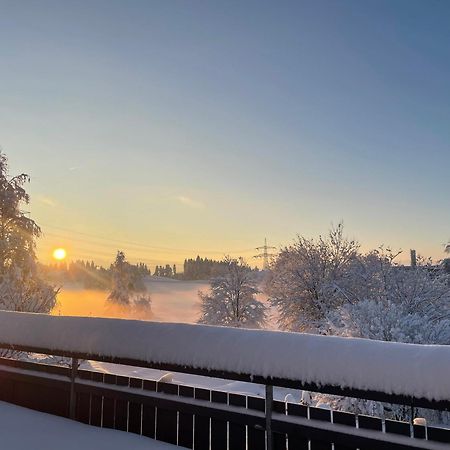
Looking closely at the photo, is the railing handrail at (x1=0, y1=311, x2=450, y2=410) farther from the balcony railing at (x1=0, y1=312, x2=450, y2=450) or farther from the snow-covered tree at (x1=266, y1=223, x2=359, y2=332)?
the snow-covered tree at (x1=266, y1=223, x2=359, y2=332)

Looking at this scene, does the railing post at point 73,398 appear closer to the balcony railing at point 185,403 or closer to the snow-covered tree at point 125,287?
the balcony railing at point 185,403

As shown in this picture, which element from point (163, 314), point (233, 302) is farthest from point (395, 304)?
point (163, 314)

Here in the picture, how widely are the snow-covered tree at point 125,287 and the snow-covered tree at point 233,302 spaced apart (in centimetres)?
A: 2792

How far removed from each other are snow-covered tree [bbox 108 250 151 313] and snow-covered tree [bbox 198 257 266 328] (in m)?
27.9

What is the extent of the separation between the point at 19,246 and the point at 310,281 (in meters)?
18.8

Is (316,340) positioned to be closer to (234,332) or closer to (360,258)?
(234,332)

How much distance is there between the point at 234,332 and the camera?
4543 millimetres

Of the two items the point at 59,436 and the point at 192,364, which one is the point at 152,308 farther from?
the point at 192,364

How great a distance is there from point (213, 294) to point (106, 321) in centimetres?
3792

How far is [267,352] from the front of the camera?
413cm

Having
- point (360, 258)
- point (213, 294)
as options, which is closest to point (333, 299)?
point (360, 258)

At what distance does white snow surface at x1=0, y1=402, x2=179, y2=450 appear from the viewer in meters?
4.80

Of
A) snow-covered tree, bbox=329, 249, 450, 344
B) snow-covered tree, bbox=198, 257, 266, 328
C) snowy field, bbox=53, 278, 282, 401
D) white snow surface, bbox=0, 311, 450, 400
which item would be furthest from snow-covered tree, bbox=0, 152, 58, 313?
snow-covered tree, bbox=198, 257, 266, 328

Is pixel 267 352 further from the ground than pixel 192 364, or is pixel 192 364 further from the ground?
pixel 267 352
